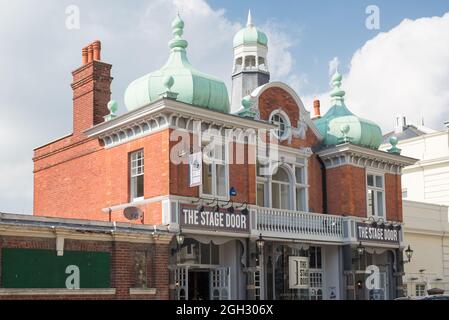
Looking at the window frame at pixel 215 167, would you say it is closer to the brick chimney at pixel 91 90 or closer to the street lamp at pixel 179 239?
the street lamp at pixel 179 239

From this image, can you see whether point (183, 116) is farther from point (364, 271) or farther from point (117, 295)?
point (364, 271)

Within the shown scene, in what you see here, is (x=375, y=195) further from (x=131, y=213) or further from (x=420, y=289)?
(x=131, y=213)

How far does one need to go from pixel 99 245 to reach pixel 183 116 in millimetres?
4824

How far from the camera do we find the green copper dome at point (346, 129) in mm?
28031

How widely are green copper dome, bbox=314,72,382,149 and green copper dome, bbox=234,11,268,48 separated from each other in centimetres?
403

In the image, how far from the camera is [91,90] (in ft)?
85.0

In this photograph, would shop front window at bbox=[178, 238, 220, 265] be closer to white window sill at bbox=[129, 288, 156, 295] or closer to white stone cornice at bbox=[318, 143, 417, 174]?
white window sill at bbox=[129, 288, 156, 295]

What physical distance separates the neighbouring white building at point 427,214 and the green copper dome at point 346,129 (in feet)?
5.42

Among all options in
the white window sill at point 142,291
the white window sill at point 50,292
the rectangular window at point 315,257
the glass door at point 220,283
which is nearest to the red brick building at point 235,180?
the glass door at point 220,283

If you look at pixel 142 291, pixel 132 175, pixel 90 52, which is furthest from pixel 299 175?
pixel 142 291

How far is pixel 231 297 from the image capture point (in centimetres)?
2300

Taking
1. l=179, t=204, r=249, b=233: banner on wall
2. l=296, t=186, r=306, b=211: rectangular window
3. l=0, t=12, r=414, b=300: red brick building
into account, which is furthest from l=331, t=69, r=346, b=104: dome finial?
l=179, t=204, r=249, b=233: banner on wall

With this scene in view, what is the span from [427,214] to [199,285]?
14408 mm
